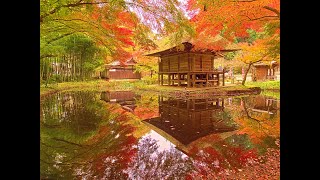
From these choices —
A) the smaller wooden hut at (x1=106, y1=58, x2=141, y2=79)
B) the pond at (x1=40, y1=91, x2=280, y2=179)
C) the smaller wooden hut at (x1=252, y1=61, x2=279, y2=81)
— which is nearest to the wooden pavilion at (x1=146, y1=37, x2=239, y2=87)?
the pond at (x1=40, y1=91, x2=280, y2=179)

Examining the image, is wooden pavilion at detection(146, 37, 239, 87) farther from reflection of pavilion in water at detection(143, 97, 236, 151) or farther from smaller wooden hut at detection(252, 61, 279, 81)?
smaller wooden hut at detection(252, 61, 279, 81)

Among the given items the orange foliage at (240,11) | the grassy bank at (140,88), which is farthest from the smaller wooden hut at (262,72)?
the orange foliage at (240,11)

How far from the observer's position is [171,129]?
5.59 meters

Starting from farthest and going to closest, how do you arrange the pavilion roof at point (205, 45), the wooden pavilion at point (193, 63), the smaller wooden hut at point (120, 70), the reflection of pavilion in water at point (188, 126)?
the smaller wooden hut at point (120, 70), the wooden pavilion at point (193, 63), the pavilion roof at point (205, 45), the reflection of pavilion in water at point (188, 126)

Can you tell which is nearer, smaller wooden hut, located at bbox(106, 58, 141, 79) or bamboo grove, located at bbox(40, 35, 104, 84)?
bamboo grove, located at bbox(40, 35, 104, 84)

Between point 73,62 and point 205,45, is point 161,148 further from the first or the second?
point 73,62

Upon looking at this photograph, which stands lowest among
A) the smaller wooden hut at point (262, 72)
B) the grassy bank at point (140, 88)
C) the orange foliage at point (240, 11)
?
the grassy bank at point (140, 88)

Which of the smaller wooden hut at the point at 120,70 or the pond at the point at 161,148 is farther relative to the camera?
the smaller wooden hut at the point at 120,70

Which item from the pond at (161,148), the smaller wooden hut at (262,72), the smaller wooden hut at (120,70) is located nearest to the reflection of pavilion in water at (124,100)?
the pond at (161,148)

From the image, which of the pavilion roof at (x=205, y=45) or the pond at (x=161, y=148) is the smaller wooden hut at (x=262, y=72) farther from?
the pond at (x=161, y=148)

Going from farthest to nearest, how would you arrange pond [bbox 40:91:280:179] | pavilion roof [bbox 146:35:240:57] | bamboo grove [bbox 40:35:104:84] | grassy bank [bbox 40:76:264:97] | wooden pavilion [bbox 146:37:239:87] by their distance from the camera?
bamboo grove [bbox 40:35:104:84]
wooden pavilion [bbox 146:37:239:87]
grassy bank [bbox 40:76:264:97]
pavilion roof [bbox 146:35:240:57]
pond [bbox 40:91:280:179]

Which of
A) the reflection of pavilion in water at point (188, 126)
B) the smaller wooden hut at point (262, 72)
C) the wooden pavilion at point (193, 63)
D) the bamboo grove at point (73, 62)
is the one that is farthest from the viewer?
the smaller wooden hut at point (262, 72)

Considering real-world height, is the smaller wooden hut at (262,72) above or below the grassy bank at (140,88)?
above
